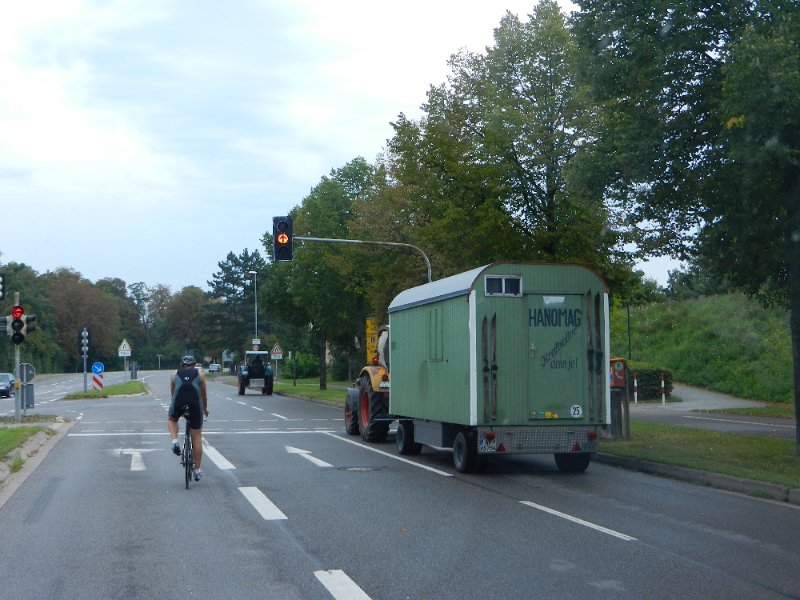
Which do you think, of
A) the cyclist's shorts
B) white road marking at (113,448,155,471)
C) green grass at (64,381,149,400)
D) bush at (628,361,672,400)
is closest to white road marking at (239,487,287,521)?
the cyclist's shorts

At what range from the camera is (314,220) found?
5156 cm

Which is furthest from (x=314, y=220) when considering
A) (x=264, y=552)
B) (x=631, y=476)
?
(x=264, y=552)

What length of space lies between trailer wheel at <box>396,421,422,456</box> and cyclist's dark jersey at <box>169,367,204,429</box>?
5.67 m

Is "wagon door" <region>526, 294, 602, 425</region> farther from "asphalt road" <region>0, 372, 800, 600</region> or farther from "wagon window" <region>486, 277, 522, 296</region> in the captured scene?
"asphalt road" <region>0, 372, 800, 600</region>

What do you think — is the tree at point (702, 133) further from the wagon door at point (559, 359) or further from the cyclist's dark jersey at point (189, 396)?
the cyclist's dark jersey at point (189, 396)

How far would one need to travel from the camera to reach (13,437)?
799 inches

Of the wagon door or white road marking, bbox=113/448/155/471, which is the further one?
white road marking, bbox=113/448/155/471

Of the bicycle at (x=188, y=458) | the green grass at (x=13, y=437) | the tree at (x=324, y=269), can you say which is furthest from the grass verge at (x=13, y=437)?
the tree at (x=324, y=269)

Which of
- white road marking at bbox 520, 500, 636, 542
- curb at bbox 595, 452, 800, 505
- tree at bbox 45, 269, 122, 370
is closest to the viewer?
white road marking at bbox 520, 500, 636, 542

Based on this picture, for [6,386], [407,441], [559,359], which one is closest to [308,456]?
[407,441]

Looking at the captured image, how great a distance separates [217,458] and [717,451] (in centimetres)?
850

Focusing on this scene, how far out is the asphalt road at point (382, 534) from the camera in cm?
733

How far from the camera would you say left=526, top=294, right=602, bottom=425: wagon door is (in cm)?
1478

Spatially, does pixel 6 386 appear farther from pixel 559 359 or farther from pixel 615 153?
pixel 559 359
